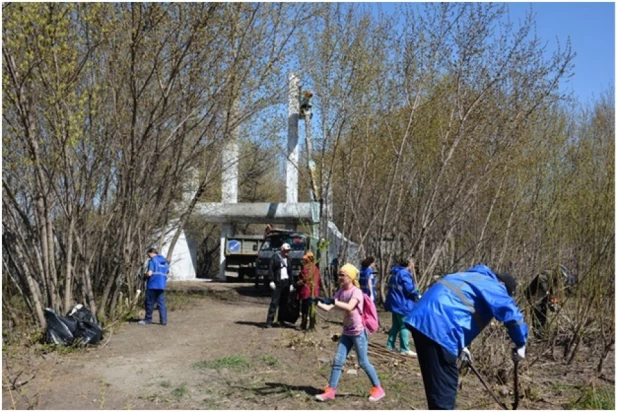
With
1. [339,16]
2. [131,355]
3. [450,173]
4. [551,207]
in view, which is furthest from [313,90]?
[131,355]

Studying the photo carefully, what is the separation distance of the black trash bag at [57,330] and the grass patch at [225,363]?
2.13 meters

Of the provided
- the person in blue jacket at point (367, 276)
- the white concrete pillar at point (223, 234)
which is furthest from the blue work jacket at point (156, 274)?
the white concrete pillar at point (223, 234)

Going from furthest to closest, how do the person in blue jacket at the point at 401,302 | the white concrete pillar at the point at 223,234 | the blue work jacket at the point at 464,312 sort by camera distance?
1. the white concrete pillar at the point at 223,234
2. the person in blue jacket at the point at 401,302
3. the blue work jacket at the point at 464,312

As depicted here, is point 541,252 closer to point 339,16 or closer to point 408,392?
point 408,392

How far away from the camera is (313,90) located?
16.1m

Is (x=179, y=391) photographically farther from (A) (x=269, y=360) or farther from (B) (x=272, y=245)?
(B) (x=272, y=245)

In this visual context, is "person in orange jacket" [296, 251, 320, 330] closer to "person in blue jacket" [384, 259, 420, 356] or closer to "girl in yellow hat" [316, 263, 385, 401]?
"person in blue jacket" [384, 259, 420, 356]

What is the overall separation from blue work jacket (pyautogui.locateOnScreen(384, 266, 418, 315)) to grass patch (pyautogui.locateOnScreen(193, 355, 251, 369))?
2271mm

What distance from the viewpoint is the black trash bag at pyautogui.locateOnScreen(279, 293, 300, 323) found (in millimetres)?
11891

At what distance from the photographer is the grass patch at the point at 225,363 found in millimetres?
8594

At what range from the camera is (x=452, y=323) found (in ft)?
16.9

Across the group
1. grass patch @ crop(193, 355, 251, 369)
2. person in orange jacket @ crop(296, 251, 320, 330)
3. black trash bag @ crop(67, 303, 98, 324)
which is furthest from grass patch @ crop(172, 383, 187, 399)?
person in orange jacket @ crop(296, 251, 320, 330)

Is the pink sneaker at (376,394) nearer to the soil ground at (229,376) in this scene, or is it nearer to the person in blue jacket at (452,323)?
the soil ground at (229,376)

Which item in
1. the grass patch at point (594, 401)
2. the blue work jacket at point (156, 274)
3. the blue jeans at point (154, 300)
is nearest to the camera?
the grass patch at point (594, 401)
